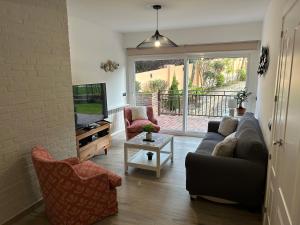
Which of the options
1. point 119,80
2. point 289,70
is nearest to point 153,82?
point 119,80

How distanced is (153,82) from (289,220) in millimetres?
4666

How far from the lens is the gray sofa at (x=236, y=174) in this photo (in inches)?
87.8

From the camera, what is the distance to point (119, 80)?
5.35m

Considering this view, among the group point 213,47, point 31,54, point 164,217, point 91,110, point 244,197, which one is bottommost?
point 164,217

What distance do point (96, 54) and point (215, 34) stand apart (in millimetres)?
2531

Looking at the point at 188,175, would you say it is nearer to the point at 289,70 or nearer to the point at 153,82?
the point at 289,70

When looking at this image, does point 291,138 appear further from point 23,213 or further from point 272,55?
point 23,213

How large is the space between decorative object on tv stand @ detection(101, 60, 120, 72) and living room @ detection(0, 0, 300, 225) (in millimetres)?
84

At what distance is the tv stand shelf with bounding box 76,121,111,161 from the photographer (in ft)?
11.2

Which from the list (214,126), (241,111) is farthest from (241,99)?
(214,126)

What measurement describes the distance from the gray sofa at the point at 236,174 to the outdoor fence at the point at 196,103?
2.68 m

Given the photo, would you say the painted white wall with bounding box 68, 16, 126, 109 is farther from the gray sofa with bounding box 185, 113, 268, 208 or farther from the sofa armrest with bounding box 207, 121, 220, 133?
the gray sofa with bounding box 185, 113, 268, 208

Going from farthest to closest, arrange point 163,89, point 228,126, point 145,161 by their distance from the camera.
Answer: point 163,89 → point 228,126 → point 145,161

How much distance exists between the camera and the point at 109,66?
4.83 metres
